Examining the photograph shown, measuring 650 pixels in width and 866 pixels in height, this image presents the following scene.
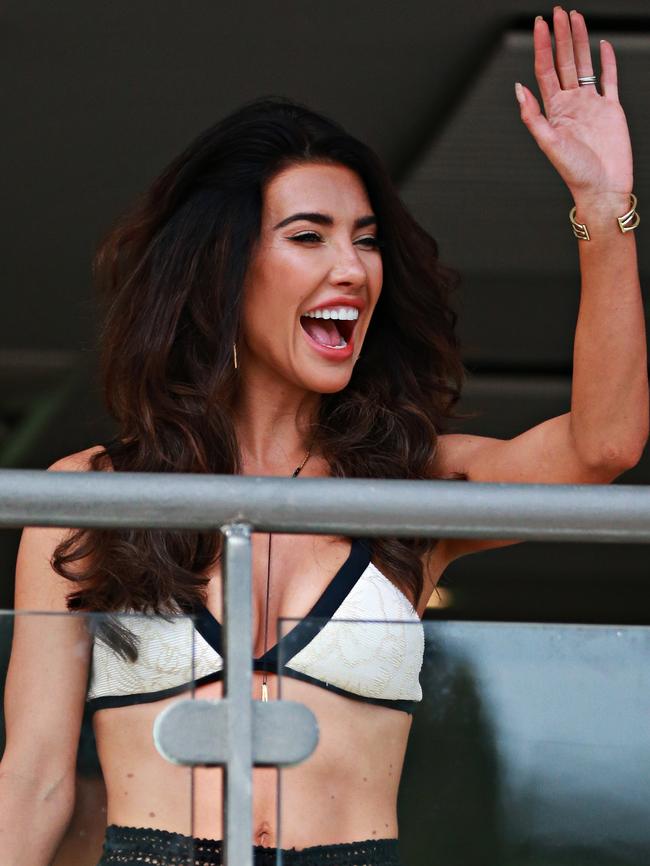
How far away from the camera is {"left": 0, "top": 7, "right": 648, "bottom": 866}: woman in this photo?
7.31ft

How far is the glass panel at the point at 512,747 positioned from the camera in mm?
1497

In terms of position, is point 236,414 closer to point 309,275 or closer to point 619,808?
point 309,275

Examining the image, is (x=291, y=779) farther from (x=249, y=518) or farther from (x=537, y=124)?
(x=537, y=124)

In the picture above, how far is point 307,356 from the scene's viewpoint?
8.39ft

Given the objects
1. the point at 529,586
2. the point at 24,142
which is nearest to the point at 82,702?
the point at 24,142

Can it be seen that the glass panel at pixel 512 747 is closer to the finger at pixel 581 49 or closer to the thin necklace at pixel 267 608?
the thin necklace at pixel 267 608

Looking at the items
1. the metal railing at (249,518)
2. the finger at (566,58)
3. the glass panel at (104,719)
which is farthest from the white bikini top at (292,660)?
the finger at (566,58)

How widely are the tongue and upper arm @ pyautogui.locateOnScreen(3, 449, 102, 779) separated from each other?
3.65 feet

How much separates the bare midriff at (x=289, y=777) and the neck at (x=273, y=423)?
1060mm

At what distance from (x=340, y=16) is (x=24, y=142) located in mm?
1234

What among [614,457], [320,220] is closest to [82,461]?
[320,220]

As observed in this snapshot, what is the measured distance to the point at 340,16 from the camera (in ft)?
14.9

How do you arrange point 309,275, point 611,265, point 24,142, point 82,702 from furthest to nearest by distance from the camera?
point 24,142 < point 309,275 < point 611,265 < point 82,702

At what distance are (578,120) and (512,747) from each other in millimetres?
1096
